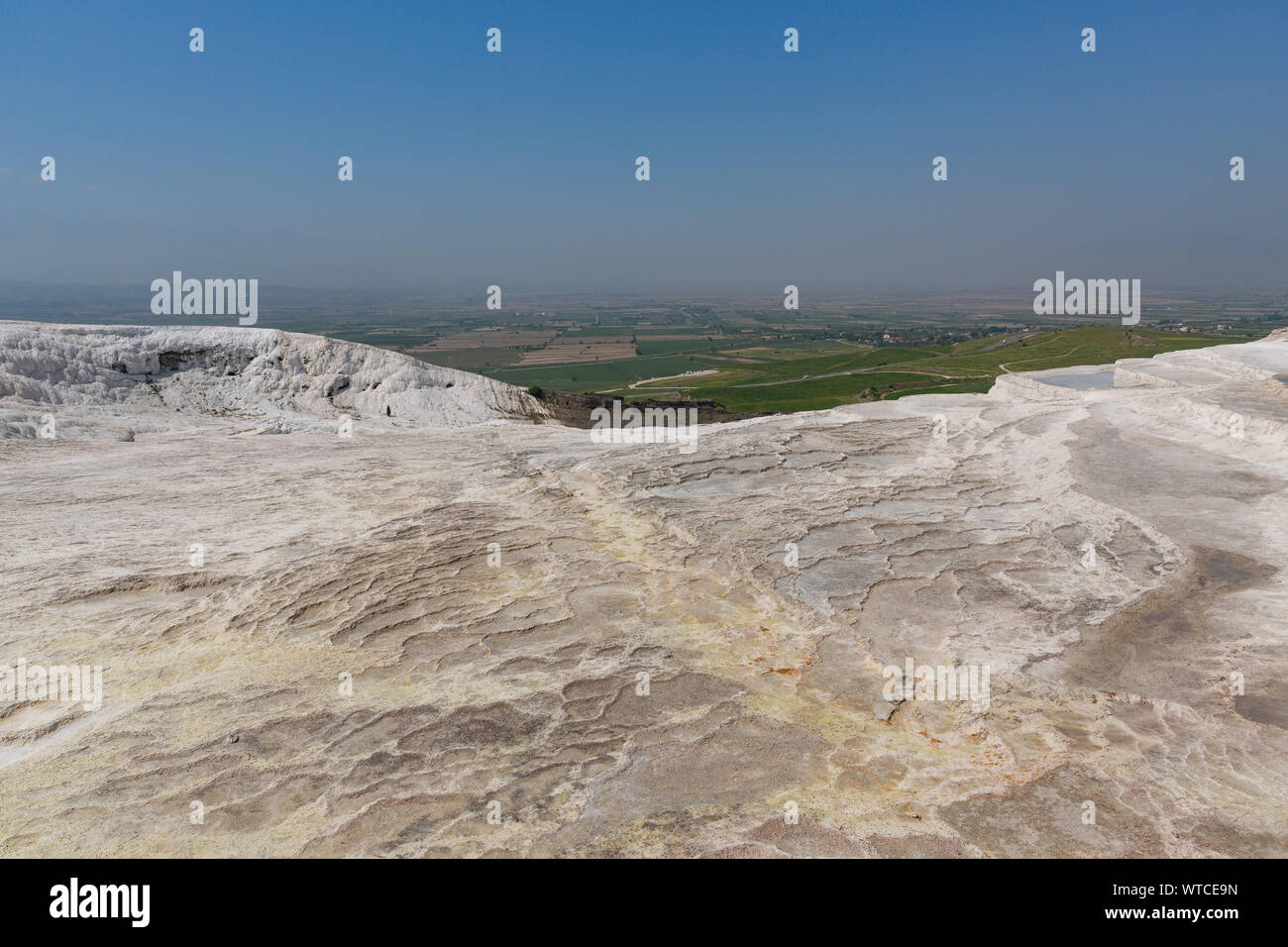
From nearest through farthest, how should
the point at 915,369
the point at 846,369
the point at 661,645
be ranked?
1. the point at 661,645
2. the point at 915,369
3. the point at 846,369

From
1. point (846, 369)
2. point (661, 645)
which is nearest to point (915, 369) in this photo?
point (846, 369)

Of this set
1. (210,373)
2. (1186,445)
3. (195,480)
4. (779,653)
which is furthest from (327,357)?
(1186,445)

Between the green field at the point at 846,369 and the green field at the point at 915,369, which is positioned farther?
the green field at the point at 846,369

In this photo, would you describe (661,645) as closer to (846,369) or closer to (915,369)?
(915,369)

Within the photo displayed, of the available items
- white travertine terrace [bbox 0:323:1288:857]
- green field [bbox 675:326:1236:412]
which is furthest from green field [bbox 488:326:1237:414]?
white travertine terrace [bbox 0:323:1288:857]

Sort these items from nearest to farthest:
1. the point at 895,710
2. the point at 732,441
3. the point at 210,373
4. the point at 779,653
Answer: the point at 895,710 < the point at 779,653 < the point at 732,441 < the point at 210,373

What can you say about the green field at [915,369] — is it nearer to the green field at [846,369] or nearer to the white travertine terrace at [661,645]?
the green field at [846,369]

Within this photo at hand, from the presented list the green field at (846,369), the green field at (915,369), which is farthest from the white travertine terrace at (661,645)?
the green field at (915,369)
